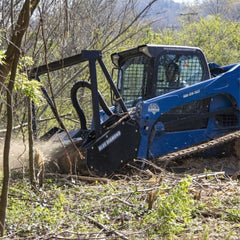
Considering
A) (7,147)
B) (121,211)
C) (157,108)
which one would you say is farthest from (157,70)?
(7,147)

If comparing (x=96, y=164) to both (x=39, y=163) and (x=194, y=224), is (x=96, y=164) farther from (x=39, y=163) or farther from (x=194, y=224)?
(x=194, y=224)

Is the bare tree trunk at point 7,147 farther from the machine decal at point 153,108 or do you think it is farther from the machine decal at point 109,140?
the machine decal at point 153,108

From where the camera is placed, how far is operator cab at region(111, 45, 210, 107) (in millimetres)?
9891

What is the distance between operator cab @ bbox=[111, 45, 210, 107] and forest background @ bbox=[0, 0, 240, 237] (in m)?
0.52

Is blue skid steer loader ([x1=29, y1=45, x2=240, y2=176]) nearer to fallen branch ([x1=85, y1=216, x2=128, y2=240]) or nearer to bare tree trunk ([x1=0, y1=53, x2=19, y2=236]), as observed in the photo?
fallen branch ([x1=85, y1=216, x2=128, y2=240])

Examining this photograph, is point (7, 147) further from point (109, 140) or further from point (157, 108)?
point (157, 108)

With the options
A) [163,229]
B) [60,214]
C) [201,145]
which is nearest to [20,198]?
[60,214]

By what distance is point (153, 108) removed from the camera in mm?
9336

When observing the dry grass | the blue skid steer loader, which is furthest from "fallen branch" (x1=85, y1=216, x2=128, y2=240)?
the blue skid steer loader

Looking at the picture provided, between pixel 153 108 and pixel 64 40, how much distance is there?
2.04m

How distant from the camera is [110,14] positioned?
45.3ft

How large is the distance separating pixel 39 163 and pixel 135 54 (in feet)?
11.3

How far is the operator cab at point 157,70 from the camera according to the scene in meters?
9.89

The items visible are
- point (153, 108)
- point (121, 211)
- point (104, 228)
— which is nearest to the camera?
point (104, 228)
